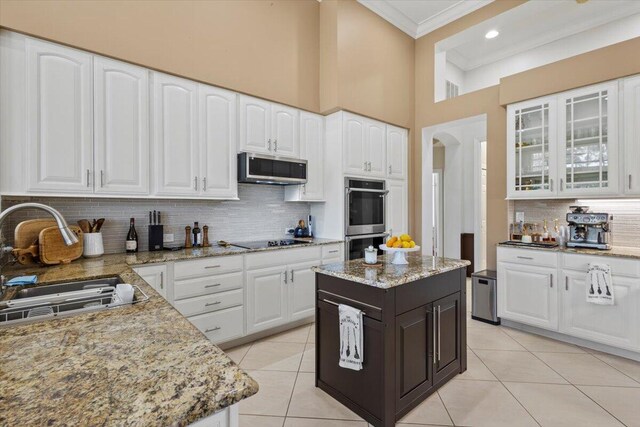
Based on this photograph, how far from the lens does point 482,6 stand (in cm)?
392

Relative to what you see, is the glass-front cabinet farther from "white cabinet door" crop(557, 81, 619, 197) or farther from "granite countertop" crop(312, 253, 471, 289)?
"granite countertop" crop(312, 253, 471, 289)

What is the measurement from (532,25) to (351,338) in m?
4.90

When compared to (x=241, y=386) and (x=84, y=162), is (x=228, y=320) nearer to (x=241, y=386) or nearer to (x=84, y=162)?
(x=84, y=162)

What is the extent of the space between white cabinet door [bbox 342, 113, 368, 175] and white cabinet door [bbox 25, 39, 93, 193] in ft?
8.15

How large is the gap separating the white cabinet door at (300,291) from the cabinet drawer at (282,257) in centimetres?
6

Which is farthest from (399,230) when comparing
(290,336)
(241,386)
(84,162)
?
(241,386)

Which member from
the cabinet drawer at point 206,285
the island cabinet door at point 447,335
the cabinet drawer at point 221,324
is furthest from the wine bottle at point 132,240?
the island cabinet door at point 447,335

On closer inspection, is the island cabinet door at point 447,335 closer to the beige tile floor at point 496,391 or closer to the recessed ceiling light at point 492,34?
the beige tile floor at point 496,391

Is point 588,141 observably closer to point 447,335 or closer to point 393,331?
point 447,335

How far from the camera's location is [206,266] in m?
2.73

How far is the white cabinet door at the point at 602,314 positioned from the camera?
104 inches

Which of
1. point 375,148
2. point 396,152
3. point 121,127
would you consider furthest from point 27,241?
point 396,152

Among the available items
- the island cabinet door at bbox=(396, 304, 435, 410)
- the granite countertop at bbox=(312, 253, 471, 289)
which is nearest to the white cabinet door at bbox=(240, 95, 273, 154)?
the granite countertop at bbox=(312, 253, 471, 289)

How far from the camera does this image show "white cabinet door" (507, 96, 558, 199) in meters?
3.31
